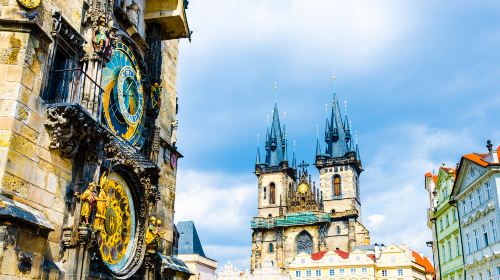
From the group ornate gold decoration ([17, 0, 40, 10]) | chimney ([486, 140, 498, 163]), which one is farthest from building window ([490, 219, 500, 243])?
ornate gold decoration ([17, 0, 40, 10])

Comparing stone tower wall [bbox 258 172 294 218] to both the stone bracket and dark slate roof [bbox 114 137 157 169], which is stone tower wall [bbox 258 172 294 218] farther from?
the stone bracket

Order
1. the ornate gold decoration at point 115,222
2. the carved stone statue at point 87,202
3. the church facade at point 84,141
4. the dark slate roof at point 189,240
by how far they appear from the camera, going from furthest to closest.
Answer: the dark slate roof at point 189,240 → the ornate gold decoration at point 115,222 → the carved stone statue at point 87,202 → the church facade at point 84,141

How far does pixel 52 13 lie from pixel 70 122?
1.66 meters

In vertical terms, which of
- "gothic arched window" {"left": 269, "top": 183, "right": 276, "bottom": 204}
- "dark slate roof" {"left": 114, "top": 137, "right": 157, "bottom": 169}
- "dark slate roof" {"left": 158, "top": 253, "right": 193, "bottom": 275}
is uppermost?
"gothic arched window" {"left": 269, "top": 183, "right": 276, "bottom": 204}

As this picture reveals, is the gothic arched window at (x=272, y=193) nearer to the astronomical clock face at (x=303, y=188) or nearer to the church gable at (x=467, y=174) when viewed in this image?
the astronomical clock face at (x=303, y=188)

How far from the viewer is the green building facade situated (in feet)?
86.2

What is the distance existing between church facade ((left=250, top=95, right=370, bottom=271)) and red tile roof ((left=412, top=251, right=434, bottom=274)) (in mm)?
9641

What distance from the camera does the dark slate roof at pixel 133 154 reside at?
910cm

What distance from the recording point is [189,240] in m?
51.2

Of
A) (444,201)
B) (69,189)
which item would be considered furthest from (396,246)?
(69,189)

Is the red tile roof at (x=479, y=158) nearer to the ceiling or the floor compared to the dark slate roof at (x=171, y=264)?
nearer to the ceiling

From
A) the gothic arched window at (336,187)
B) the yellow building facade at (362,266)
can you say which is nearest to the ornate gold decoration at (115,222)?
the yellow building facade at (362,266)

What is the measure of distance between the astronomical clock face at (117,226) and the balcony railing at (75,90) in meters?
1.34

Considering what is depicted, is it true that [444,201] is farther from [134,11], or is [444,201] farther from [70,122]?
[70,122]
